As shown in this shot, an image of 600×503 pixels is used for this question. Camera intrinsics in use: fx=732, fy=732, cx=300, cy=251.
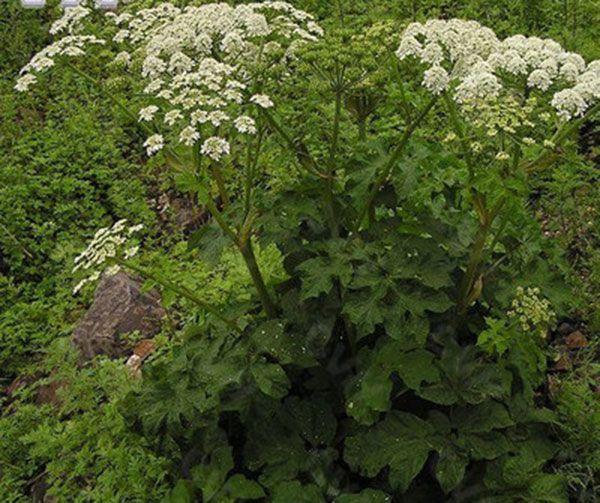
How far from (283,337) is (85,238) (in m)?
3.20

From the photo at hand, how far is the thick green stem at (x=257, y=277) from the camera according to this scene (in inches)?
121

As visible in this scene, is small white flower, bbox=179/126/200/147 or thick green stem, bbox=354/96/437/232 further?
thick green stem, bbox=354/96/437/232

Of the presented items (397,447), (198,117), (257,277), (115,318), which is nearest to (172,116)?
(198,117)

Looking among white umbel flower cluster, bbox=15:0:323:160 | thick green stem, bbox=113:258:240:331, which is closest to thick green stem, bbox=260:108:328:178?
white umbel flower cluster, bbox=15:0:323:160

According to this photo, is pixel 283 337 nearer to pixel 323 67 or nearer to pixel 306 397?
pixel 306 397

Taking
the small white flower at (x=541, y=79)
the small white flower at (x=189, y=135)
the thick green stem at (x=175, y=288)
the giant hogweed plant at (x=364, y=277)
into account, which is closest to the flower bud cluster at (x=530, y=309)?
the giant hogweed plant at (x=364, y=277)

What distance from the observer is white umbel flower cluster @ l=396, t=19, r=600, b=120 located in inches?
103

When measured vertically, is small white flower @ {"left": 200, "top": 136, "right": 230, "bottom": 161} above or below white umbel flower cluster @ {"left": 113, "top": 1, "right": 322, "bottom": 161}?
below

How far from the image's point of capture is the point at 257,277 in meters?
3.17

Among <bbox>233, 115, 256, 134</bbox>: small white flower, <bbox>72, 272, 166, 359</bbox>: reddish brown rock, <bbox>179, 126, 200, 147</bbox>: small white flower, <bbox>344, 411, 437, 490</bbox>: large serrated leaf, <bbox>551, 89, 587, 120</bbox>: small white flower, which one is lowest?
<bbox>72, 272, 166, 359</bbox>: reddish brown rock

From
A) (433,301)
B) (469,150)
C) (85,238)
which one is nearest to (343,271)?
(433,301)

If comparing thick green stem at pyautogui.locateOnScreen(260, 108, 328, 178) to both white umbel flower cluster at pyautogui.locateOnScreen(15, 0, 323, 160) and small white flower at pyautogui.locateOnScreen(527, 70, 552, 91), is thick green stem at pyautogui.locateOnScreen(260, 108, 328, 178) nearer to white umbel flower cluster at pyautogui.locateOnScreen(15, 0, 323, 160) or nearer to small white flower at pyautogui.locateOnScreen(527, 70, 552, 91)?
white umbel flower cluster at pyautogui.locateOnScreen(15, 0, 323, 160)

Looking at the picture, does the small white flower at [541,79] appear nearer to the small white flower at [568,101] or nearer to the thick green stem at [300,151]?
the small white flower at [568,101]

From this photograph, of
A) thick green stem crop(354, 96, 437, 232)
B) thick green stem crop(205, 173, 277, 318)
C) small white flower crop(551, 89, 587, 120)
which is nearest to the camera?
small white flower crop(551, 89, 587, 120)
